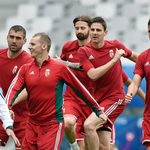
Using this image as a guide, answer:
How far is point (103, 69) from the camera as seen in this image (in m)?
5.19

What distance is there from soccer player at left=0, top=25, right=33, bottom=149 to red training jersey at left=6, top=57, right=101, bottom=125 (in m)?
1.09

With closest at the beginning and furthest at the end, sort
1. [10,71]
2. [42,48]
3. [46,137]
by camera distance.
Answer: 1. [46,137]
2. [42,48]
3. [10,71]

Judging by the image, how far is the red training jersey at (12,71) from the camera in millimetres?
6023

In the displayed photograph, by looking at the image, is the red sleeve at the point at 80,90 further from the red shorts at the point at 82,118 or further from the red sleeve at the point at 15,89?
the red shorts at the point at 82,118

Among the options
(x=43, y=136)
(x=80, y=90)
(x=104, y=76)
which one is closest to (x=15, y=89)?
(x=43, y=136)

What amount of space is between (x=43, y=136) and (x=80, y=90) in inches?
33.2

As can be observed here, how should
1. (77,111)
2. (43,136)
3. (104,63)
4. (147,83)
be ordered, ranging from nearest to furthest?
(43,136) → (147,83) → (104,63) → (77,111)

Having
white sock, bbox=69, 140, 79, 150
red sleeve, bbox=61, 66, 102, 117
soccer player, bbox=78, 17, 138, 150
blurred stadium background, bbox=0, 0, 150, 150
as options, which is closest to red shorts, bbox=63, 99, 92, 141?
white sock, bbox=69, 140, 79, 150

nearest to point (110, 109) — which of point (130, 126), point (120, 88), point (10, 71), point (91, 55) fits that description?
point (120, 88)

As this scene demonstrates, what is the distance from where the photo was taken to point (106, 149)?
5.64m

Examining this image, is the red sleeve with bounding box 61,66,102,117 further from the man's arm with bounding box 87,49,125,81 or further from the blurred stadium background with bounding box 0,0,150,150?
the blurred stadium background with bounding box 0,0,150,150

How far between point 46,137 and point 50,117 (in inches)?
11.7

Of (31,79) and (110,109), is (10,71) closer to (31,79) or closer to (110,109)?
(31,79)

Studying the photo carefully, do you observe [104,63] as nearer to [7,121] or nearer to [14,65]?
[14,65]
